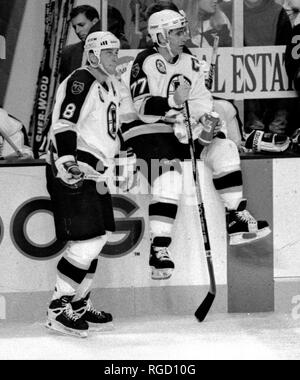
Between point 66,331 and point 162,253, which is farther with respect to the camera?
point 162,253

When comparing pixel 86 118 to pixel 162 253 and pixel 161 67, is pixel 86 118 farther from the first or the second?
pixel 162 253

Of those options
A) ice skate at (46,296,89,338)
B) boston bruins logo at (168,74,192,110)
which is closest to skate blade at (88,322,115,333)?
ice skate at (46,296,89,338)

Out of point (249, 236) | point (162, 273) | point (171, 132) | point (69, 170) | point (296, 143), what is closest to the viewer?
point (69, 170)

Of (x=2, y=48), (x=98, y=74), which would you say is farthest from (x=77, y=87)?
(x=2, y=48)

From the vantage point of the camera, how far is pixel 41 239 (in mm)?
6324

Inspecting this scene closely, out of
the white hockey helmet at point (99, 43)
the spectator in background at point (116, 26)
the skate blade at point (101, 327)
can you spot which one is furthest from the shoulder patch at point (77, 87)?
the spectator in background at point (116, 26)

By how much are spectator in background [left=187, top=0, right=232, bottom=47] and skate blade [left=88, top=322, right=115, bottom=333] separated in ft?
5.46

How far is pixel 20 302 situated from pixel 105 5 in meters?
1.64

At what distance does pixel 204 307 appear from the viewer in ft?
20.5

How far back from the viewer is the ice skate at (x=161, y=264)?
6.14 m

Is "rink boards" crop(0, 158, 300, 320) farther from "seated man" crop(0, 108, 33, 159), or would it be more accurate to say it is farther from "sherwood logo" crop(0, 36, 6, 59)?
"sherwood logo" crop(0, 36, 6, 59)

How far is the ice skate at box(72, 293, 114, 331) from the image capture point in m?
6.15

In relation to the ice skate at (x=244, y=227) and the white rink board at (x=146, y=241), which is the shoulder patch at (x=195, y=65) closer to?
the white rink board at (x=146, y=241)

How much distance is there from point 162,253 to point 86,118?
0.64 metres
